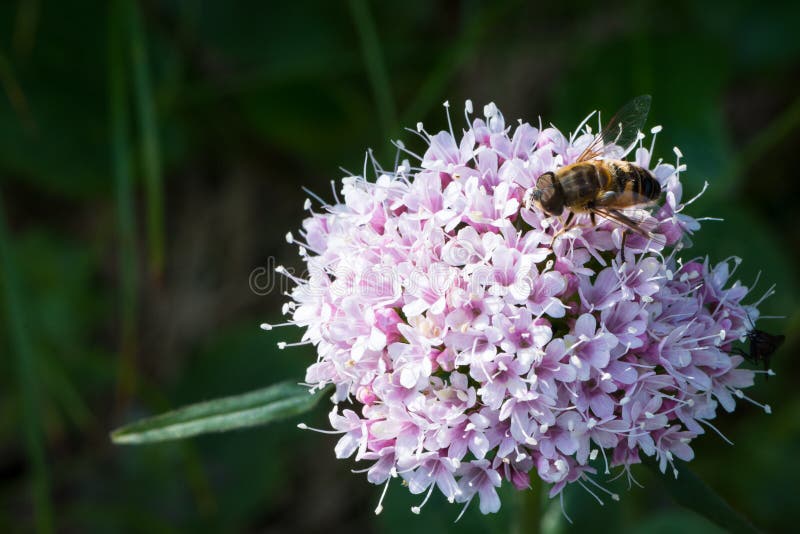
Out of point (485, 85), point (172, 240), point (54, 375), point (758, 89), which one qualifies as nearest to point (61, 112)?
point (172, 240)

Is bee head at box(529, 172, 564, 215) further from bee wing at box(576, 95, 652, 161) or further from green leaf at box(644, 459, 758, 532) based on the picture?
green leaf at box(644, 459, 758, 532)

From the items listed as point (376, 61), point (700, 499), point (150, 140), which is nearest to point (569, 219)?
point (700, 499)

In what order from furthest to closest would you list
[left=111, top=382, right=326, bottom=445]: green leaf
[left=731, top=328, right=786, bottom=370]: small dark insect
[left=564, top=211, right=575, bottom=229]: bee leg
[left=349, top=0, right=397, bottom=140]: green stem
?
[left=349, top=0, right=397, bottom=140]: green stem
[left=111, top=382, right=326, bottom=445]: green leaf
[left=731, top=328, right=786, bottom=370]: small dark insect
[left=564, top=211, right=575, bottom=229]: bee leg

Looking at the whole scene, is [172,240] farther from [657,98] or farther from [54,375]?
[657,98]

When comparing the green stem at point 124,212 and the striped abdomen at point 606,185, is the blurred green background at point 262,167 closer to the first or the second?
the green stem at point 124,212

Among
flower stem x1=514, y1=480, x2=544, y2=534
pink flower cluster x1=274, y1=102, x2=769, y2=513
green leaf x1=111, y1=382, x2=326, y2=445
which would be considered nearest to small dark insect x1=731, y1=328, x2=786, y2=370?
pink flower cluster x1=274, y1=102, x2=769, y2=513

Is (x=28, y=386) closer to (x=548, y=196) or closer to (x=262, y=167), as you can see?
(x=548, y=196)
